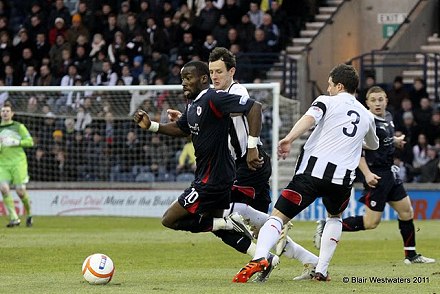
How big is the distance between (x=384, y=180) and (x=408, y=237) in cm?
73

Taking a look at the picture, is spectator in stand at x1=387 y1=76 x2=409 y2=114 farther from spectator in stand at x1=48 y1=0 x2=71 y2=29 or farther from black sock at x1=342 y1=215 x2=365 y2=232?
black sock at x1=342 y1=215 x2=365 y2=232

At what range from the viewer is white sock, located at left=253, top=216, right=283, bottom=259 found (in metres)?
10.2

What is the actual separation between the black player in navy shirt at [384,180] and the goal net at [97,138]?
1135cm

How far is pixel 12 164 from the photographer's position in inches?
834

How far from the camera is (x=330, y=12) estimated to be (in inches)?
1196

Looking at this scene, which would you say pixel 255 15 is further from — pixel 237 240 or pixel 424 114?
pixel 237 240

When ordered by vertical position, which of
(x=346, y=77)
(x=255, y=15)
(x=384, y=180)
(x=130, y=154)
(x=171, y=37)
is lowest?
(x=130, y=154)

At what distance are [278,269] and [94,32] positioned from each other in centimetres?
1852

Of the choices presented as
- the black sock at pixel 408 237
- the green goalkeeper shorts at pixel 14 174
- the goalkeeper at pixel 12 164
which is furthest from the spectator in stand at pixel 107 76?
the black sock at pixel 408 237

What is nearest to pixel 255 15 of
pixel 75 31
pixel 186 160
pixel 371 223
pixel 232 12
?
pixel 232 12

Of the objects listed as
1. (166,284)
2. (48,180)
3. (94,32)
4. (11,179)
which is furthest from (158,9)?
(166,284)

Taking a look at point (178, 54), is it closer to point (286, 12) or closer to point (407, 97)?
point (286, 12)

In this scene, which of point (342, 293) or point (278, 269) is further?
point (278, 269)

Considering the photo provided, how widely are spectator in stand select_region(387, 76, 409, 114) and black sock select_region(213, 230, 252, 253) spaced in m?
15.0
